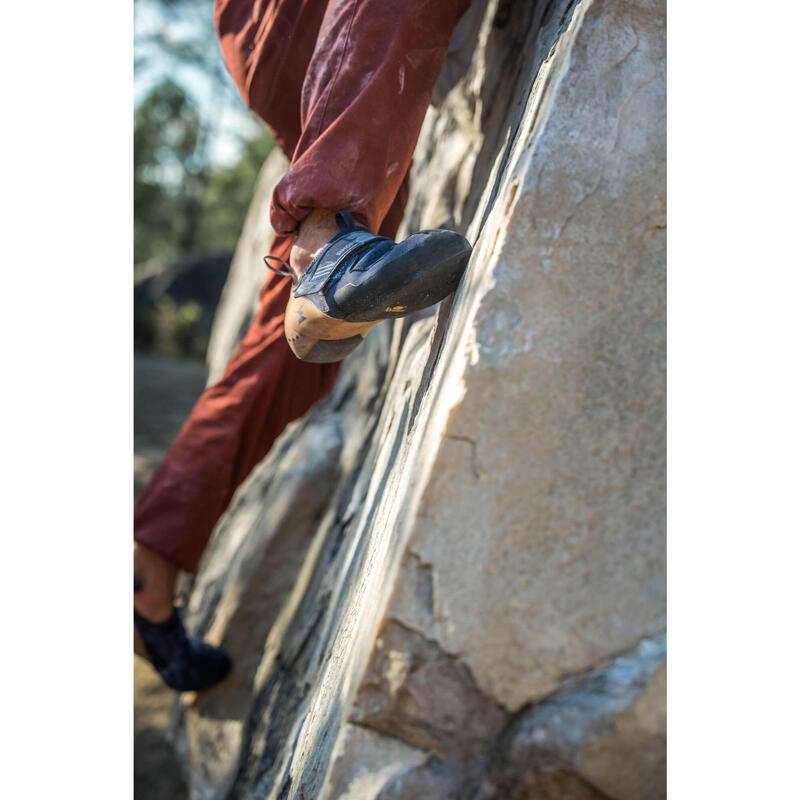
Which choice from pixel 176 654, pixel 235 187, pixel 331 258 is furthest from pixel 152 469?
pixel 235 187

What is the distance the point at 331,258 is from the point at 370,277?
80 mm

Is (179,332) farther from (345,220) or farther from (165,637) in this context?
(345,220)

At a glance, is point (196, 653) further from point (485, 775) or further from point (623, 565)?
point (623, 565)

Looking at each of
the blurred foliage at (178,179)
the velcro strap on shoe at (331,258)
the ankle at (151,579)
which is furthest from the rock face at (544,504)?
the blurred foliage at (178,179)

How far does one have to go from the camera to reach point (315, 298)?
102 centimetres

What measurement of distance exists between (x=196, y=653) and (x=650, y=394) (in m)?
1.29

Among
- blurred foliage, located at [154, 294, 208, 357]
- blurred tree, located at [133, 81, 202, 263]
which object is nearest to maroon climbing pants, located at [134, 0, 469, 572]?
blurred foliage, located at [154, 294, 208, 357]

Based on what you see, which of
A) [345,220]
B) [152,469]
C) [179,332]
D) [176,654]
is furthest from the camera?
[179,332]

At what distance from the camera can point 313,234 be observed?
3.54 ft

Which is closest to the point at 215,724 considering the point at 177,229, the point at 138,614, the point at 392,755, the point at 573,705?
the point at 138,614

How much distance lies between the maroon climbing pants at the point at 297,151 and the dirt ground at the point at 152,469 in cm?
64

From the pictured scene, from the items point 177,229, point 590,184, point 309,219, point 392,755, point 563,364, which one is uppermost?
point 177,229

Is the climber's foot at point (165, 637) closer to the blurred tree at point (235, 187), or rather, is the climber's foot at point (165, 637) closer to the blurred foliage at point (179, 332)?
the blurred foliage at point (179, 332)

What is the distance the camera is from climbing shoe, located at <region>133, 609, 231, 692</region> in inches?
66.7
